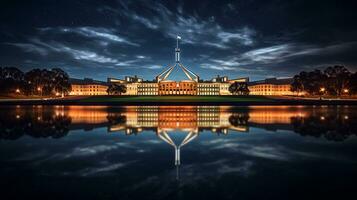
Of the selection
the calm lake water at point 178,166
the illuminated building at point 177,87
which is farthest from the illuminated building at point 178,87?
the calm lake water at point 178,166

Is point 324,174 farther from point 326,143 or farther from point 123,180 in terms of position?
point 123,180

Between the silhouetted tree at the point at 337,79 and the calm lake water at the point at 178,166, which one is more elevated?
the silhouetted tree at the point at 337,79

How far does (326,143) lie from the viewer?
32.1 feet

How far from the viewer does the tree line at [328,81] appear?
70.6 meters

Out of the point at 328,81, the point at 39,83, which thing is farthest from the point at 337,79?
the point at 39,83

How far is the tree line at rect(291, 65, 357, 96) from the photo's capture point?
7056 centimetres

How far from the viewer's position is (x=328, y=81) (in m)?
73.9

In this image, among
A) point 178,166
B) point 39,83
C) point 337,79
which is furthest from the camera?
point 39,83

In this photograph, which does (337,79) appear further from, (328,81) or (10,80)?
(10,80)

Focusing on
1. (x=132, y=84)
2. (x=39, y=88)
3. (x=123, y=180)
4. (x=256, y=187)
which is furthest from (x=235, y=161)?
(x=132, y=84)

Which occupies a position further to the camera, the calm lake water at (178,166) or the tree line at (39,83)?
the tree line at (39,83)

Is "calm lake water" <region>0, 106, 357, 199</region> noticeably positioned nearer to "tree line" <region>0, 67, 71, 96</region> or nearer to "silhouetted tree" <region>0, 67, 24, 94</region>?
"tree line" <region>0, 67, 71, 96</region>

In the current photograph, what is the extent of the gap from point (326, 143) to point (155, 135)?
7.30m

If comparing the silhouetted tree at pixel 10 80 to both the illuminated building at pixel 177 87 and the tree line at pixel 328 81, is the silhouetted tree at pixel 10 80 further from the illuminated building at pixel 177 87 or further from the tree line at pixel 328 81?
the tree line at pixel 328 81
